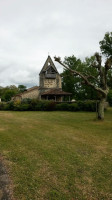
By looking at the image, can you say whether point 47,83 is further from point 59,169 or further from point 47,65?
point 59,169

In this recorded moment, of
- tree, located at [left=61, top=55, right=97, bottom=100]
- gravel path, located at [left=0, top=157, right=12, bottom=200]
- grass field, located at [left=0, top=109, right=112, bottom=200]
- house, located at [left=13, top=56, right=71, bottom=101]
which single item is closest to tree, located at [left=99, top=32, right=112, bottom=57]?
house, located at [left=13, top=56, right=71, bottom=101]

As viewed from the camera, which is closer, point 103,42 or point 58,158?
point 58,158

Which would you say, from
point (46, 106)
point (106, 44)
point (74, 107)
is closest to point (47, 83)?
point (46, 106)

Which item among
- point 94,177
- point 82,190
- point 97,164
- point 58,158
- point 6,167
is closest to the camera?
point 82,190

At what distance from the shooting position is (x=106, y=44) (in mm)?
20375

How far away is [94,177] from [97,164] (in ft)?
2.50

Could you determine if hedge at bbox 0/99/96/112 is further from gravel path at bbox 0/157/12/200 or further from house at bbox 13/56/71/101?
gravel path at bbox 0/157/12/200

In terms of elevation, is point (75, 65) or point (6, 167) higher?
point (75, 65)

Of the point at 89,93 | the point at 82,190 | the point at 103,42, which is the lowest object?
the point at 82,190

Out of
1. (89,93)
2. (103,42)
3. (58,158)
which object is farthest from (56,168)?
(89,93)

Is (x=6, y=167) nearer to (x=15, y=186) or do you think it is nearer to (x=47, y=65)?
(x=15, y=186)

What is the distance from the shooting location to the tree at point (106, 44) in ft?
65.0

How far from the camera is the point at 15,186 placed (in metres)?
3.08

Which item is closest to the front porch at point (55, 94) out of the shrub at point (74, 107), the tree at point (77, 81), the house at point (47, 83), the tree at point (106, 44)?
the house at point (47, 83)
